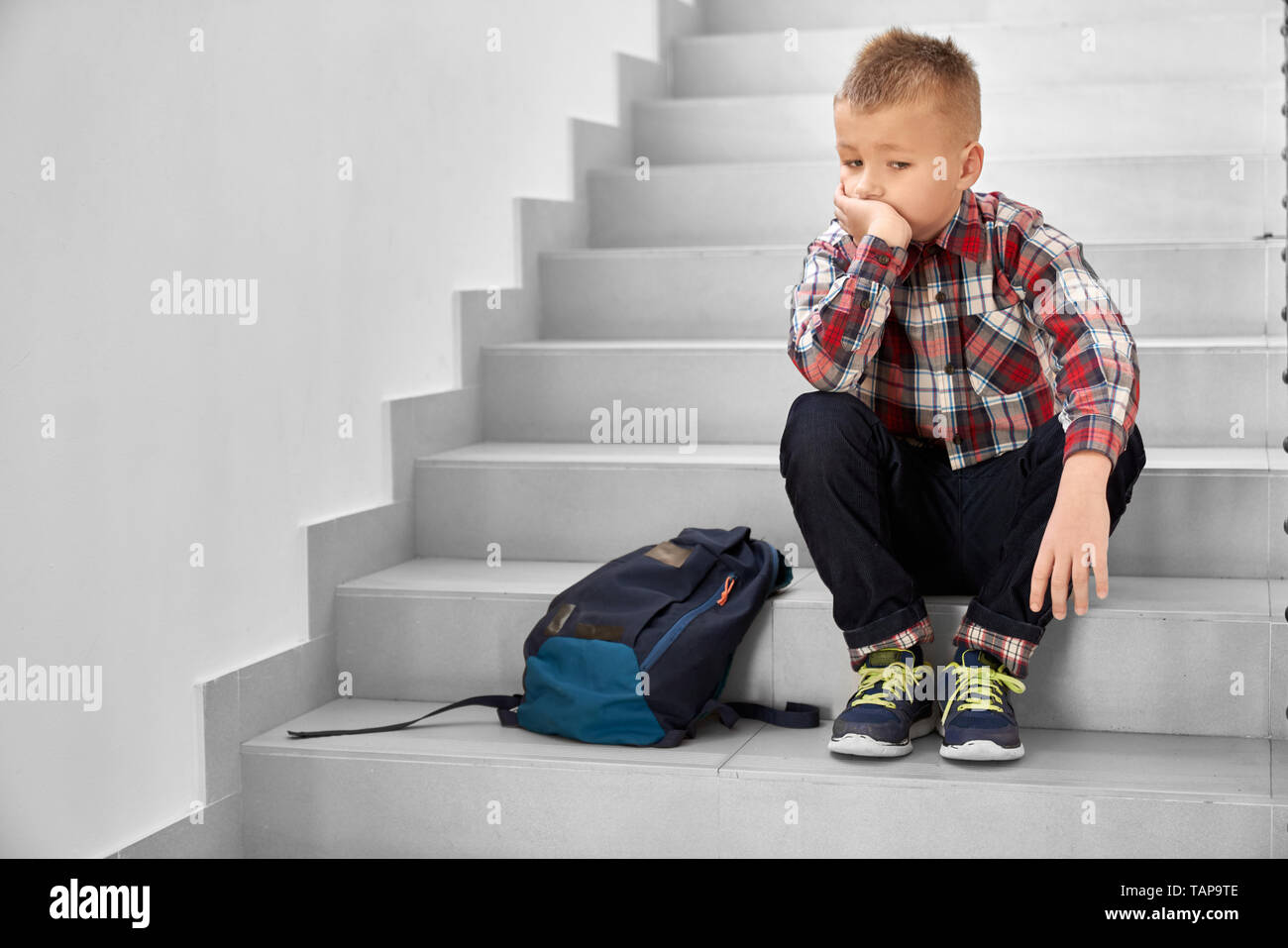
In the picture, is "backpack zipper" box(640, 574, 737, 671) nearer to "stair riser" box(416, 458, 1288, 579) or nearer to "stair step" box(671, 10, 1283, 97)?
"stair riser" box(416, 458, 1288, 579)

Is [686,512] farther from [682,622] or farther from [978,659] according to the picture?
[978,659]

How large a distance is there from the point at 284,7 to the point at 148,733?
0.93 metres

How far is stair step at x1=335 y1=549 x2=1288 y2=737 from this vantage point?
1655 millimetres

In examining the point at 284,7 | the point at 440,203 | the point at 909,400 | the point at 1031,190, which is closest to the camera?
the point at 909,400

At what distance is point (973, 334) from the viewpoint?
169cm

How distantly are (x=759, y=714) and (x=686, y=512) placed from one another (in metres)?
0.39

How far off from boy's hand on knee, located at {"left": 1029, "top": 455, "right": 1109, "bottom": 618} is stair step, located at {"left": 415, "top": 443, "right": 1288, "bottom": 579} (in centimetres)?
42

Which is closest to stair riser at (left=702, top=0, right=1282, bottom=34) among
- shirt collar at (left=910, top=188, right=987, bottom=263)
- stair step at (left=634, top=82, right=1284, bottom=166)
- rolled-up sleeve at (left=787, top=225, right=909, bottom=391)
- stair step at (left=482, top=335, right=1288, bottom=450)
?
stair step at (left=634, top=82, right=1284, bottom=166)

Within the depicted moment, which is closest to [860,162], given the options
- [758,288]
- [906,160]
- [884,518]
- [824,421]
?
[906,160]

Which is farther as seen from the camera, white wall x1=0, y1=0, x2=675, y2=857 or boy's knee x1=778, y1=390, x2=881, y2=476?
boy's knee x1=778, y1=390, x2=881, y2=476

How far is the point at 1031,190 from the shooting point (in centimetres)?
250

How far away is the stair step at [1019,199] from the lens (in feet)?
7.90
